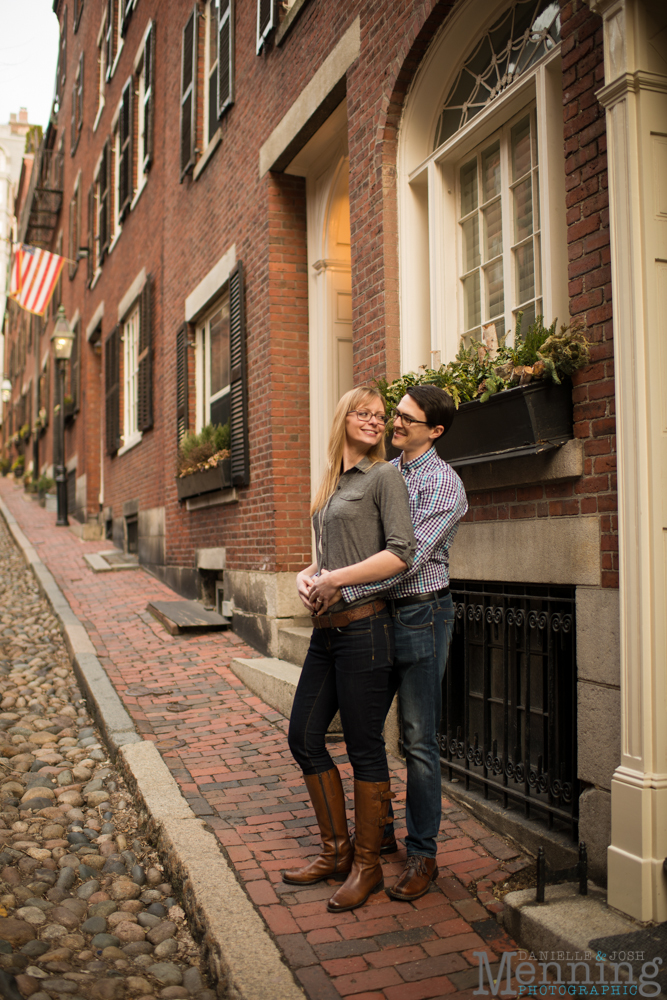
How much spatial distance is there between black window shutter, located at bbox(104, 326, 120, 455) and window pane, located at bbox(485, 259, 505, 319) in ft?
34.7

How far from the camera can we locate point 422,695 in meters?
3.01

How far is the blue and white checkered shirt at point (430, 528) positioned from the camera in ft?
9.88

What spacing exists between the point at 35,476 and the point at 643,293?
1112 inches

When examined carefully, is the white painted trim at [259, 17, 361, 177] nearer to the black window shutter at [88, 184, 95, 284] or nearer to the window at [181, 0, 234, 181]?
the window at [181, 0, 234, 181]

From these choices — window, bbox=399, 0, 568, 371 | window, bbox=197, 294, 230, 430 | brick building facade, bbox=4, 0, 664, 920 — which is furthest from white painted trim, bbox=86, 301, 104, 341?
window, bbox=399, 0, 568, 371

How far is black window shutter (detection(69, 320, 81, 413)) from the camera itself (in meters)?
18.3

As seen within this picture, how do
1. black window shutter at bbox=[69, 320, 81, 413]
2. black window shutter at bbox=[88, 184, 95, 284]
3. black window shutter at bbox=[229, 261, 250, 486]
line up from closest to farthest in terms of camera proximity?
black window shutter at bbox=[229, 261, 250, 486] < black window shutter at bbox=[88, 184, 95, 284] < black window shutter at bbox=[69, 320, 81, 413]

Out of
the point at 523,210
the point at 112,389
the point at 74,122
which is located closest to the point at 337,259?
the point at 523,210

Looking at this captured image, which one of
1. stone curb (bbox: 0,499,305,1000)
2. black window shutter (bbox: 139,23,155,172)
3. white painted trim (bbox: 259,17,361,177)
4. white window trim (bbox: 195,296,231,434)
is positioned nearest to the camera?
stone curb (bbox: 0,499,305,1000)

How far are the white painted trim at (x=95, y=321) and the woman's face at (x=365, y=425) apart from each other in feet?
44.9

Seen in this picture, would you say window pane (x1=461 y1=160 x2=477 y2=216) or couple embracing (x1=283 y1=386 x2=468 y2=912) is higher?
window pane (x1=461 y1=160 x2=477 y2=216)

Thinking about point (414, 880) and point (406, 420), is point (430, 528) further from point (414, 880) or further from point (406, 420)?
point (414, 880)

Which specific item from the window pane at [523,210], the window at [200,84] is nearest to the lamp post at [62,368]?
the window at [200,84]

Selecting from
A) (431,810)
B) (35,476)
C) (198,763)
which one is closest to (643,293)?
(431,810)
